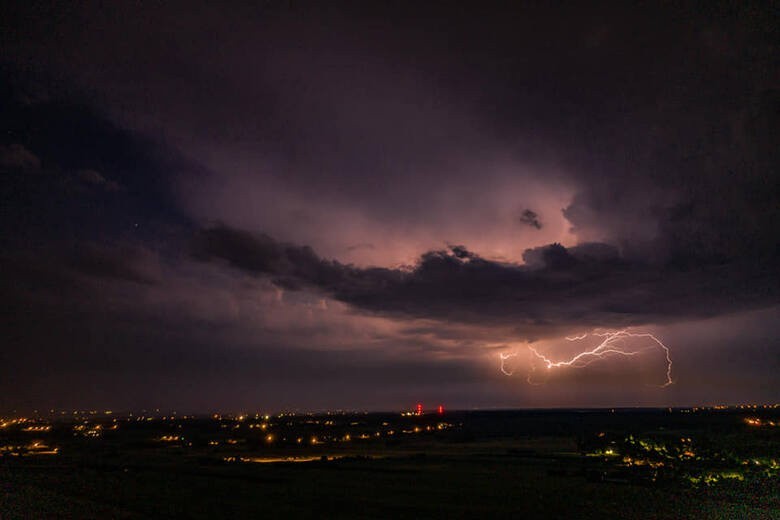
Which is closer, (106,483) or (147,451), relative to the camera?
(106,483)

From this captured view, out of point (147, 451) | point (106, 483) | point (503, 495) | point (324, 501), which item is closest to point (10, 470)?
point (106, 483)

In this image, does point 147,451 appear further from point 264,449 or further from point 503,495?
point 503,495

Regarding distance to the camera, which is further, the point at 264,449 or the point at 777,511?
the point at 264,449

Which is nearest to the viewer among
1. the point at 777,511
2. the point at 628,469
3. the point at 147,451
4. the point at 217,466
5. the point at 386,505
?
the point at 777,511

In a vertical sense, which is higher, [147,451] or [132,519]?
[132,519]

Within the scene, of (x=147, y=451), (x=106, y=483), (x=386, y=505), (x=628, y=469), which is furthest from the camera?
(x=147, y=451)

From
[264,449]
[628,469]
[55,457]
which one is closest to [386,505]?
[628,469]

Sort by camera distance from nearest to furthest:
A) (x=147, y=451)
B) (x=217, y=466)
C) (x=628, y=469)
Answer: (x=628, y=469), (x=217, y=466), (x=147, y=451)

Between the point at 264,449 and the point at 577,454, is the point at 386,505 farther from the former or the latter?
the point at 264,449

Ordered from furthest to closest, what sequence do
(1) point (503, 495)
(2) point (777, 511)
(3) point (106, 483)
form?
(3) point (106, 483) → (1) point (503, 495) → (2) point (777, 511)

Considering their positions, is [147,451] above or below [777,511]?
below
